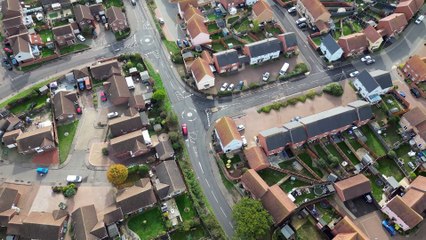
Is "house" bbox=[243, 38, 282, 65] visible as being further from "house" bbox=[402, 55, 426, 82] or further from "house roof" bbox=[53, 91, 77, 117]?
"house roof" bbox=[53, 91, 77, 117]

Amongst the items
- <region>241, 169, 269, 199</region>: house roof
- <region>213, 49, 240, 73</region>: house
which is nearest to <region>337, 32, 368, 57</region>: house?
<region>213, 49, 240, 73</region>: house

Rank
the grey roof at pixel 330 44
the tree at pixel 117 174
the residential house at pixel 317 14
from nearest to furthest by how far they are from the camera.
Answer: the tree at pixel 117 174
the grey roof at pixel 330 44
the residential house at pixel 317 14

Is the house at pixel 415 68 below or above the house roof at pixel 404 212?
above

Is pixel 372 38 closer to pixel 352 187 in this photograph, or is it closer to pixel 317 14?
pixel 317 14

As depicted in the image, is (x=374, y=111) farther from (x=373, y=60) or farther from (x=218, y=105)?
(x=218, y=105)

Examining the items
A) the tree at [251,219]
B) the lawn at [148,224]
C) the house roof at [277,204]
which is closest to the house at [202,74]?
the house roof at [277,204]

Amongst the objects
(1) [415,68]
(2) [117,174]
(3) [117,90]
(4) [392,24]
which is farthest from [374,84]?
(2) [117,174]

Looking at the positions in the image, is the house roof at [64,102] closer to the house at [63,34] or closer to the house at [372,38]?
the house at [63,34]
